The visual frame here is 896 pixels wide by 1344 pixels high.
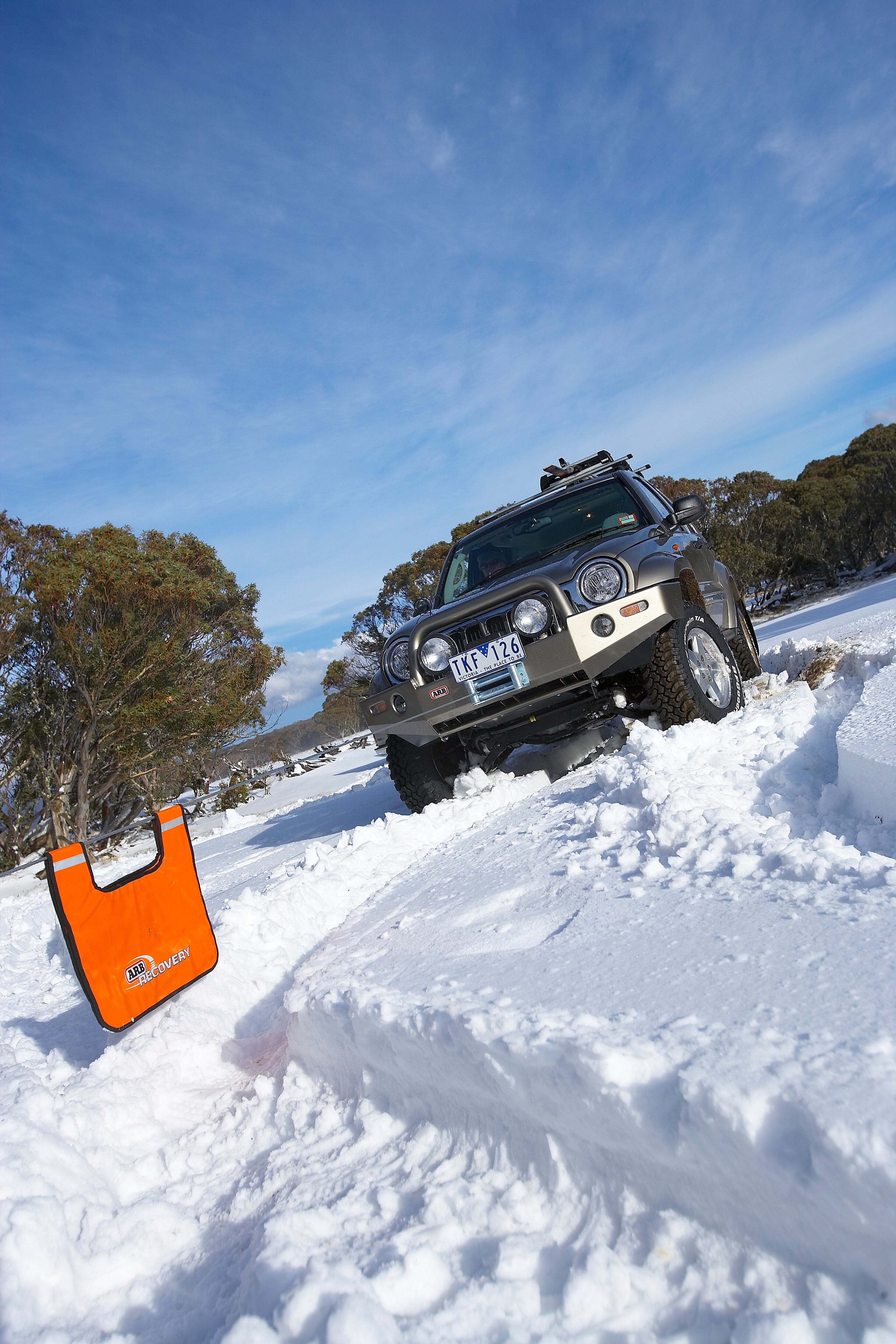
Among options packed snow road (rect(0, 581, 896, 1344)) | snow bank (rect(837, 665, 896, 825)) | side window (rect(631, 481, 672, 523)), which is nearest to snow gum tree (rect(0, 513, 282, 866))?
side window (rect(631, 481, 672, 523))

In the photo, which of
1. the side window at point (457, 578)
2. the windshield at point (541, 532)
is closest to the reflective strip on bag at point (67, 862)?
the windshield at point (541, 532)

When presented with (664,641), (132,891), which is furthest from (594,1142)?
(664,641)

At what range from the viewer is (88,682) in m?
11.5

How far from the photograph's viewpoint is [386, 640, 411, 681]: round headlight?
13.8 feet

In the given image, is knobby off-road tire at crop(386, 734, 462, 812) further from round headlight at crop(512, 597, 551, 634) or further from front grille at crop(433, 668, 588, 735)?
round headlight at crop(512, 597, 551, 634)

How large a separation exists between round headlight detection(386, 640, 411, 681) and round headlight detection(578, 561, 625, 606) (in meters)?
1.01

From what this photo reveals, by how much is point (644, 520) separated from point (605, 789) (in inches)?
83.3

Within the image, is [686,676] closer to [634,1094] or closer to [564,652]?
[564,652]

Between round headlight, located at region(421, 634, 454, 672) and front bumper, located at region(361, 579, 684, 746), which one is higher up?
round headlight, located at region(421, 634, 454, 672)

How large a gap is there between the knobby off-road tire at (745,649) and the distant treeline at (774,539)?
17.8m

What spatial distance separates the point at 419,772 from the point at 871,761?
8.70ft

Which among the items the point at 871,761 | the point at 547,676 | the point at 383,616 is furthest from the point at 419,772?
the point at 383,616

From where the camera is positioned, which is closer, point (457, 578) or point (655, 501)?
point (655, 501)

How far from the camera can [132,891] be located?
256 centimetres
